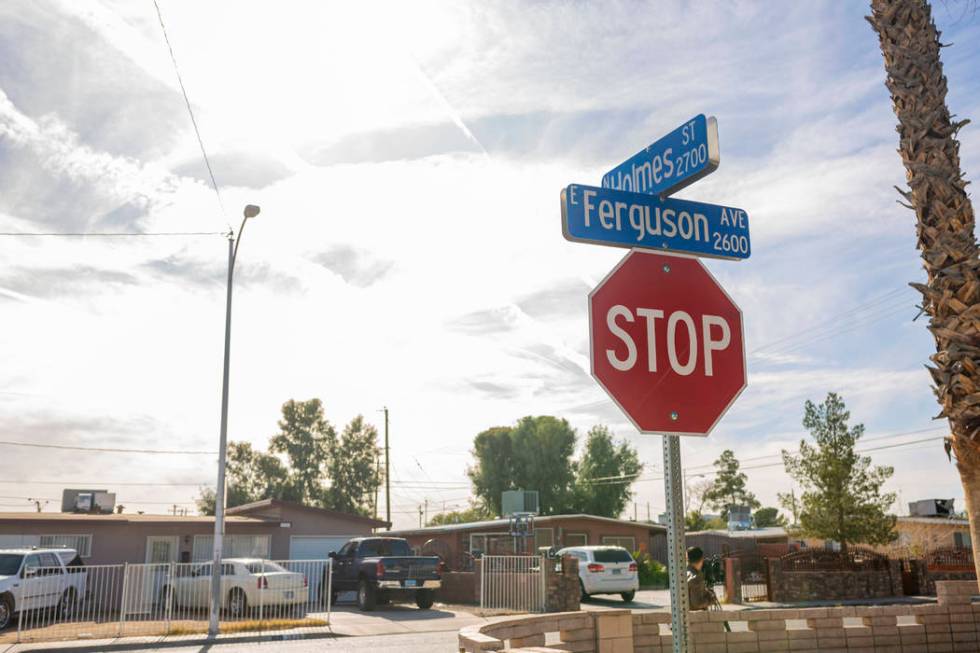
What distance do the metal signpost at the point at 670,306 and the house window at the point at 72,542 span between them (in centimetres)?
2926

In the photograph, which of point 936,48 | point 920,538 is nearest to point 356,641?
point 936,48

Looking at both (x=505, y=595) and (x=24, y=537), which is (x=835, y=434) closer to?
(x=505, y=595)

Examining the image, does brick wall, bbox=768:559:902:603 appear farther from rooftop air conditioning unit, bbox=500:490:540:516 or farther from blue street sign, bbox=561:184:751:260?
blue street sign, bbox=561:184:751:260

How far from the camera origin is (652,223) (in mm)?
4570

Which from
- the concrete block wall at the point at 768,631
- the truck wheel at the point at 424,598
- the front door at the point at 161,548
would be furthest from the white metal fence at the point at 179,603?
the concrete block wall at the point at 768,631

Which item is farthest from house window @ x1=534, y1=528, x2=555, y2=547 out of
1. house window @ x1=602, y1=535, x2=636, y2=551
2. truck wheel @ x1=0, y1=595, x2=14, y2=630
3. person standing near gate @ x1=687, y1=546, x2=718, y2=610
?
person standing near gate @ x1=687, y1=546, x2=718, y2=610

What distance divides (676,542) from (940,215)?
626 centimetres

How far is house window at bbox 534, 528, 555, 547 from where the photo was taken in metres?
39.4

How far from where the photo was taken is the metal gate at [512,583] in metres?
22.7

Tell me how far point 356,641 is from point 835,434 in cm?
2428

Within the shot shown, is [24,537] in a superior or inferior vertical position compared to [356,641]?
superior

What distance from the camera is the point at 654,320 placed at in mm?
4199

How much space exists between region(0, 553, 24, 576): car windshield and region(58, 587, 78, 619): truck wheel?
1502 mm

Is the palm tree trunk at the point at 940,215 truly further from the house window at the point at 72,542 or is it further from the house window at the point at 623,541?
the house window at the point at 623,541
